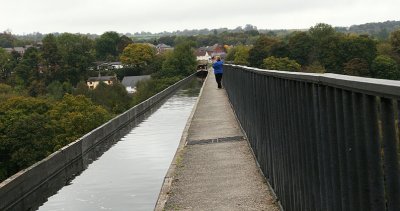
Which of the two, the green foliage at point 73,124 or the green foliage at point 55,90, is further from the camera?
the green foliage at point 55,90

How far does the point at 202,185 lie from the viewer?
28.5 feet

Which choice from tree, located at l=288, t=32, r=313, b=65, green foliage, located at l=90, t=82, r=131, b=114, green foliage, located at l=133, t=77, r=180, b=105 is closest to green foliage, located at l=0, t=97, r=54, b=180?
green foliage, located at l=133, t=77, r=180, b=105

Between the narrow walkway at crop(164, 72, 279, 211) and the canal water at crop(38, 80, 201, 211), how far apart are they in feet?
1.83

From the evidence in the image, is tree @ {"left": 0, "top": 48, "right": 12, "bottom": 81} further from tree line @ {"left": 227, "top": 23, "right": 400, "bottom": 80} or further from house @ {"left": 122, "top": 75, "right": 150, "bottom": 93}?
tree line @ {"left": 227, "top": 23, "right": 400, "bottom": 80}

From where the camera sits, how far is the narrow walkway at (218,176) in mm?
7527

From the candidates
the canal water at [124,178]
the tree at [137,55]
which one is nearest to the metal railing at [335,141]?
the canal water at [124,178]

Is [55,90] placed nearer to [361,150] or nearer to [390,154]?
[361,150]

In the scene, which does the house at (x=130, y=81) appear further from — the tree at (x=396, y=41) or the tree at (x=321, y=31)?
the tree at (x=396, y=41)

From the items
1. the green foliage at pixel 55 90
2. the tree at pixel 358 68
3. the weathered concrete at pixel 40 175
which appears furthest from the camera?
the green foliage at pixel 55 90

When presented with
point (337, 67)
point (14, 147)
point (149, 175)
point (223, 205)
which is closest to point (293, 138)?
point (223, 205)

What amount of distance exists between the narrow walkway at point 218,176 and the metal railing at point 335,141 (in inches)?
35.9

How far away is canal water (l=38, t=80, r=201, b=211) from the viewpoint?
29.2ft

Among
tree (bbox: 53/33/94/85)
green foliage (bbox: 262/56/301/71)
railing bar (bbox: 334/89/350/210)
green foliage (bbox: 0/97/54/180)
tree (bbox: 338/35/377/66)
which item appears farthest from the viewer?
tree (bbox: 53/33/94/85)

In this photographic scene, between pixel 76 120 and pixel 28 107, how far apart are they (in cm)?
1588
